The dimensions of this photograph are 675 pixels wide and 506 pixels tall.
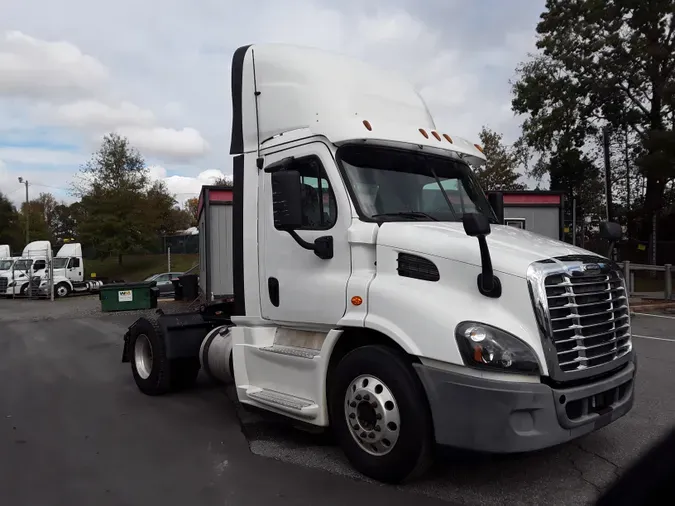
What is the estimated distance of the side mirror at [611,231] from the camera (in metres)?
4.90

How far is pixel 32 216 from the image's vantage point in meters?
64.9

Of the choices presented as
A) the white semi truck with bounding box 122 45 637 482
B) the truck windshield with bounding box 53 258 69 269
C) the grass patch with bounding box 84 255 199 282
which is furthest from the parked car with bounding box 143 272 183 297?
the white semi truck with bounding box 122 45 637 482

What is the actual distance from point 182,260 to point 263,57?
42478 millimetres

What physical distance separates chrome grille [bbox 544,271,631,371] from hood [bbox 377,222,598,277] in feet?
0.80

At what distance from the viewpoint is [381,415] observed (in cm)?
406

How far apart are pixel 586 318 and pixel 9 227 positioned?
70801 millimetres

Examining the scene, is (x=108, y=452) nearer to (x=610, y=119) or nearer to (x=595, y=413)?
(x=595, y=413)

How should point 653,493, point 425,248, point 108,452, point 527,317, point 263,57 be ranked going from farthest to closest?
point 263,57, point 108,452, point 425,248, point 527,317, point 653,493

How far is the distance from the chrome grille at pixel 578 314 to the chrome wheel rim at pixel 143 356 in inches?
193

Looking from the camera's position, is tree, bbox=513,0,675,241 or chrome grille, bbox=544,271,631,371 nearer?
chrome grille, bbox=544,271,631,371

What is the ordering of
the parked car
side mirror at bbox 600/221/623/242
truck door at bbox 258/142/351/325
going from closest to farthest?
1. truck door at bbox 258/142/351/325
2. side mirror at bbox 600/221/623/242
3. the parked car

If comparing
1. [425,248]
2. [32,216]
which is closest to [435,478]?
[425,248]

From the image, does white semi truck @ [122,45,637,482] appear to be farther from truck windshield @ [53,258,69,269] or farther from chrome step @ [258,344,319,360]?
truck windshield @ [53,258,69,269]

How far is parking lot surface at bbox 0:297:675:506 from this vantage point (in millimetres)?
4090
